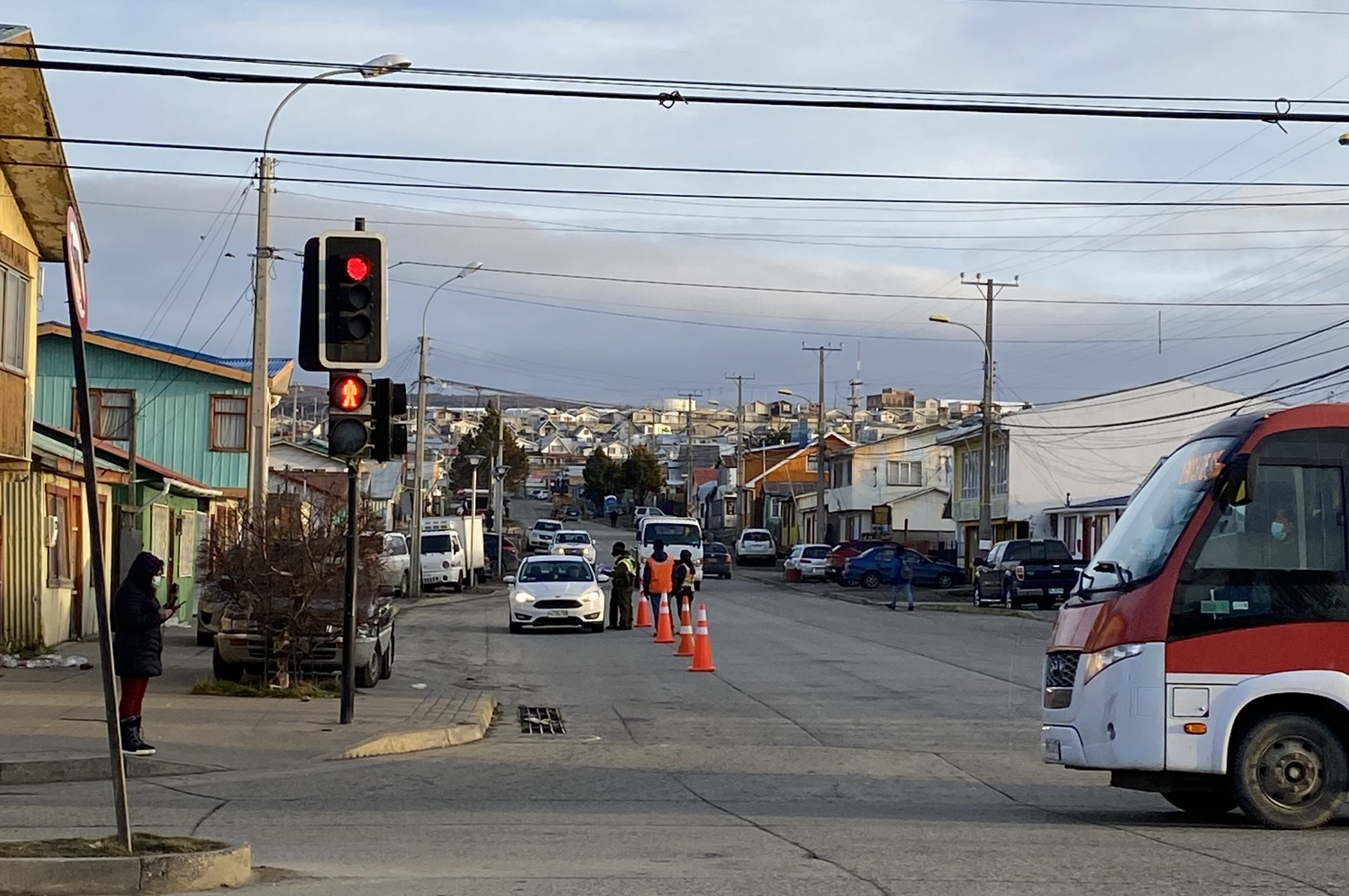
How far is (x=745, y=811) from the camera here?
11.6 metres

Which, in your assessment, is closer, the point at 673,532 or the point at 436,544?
the point at 436,544

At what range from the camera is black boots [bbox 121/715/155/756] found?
46.0 ft

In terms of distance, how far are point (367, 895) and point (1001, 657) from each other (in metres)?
20.1

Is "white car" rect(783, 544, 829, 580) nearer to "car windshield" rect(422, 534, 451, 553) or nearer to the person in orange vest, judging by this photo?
"car windshield" rect(422, 534, 451, 553)

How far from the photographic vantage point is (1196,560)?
10.7m

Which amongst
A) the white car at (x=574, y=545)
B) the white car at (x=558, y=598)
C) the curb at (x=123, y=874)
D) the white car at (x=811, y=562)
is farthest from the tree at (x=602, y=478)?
the curb at (x=123, y=874)

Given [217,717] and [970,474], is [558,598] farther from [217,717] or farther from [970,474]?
[970,474]

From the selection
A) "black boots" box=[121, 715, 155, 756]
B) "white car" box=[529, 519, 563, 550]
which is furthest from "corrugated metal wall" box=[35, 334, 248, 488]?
"white car" box=[529, 519, 563, 550]

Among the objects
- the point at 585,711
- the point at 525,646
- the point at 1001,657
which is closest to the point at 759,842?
the point at 585,711

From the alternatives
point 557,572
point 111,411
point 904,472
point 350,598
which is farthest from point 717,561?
point 350,598

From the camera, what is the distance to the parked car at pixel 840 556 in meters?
66.5

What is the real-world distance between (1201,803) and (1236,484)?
2.49m

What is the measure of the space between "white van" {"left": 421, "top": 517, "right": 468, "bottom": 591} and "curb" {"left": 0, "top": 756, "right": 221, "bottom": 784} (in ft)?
129

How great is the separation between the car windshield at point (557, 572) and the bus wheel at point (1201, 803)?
71.6 ft
